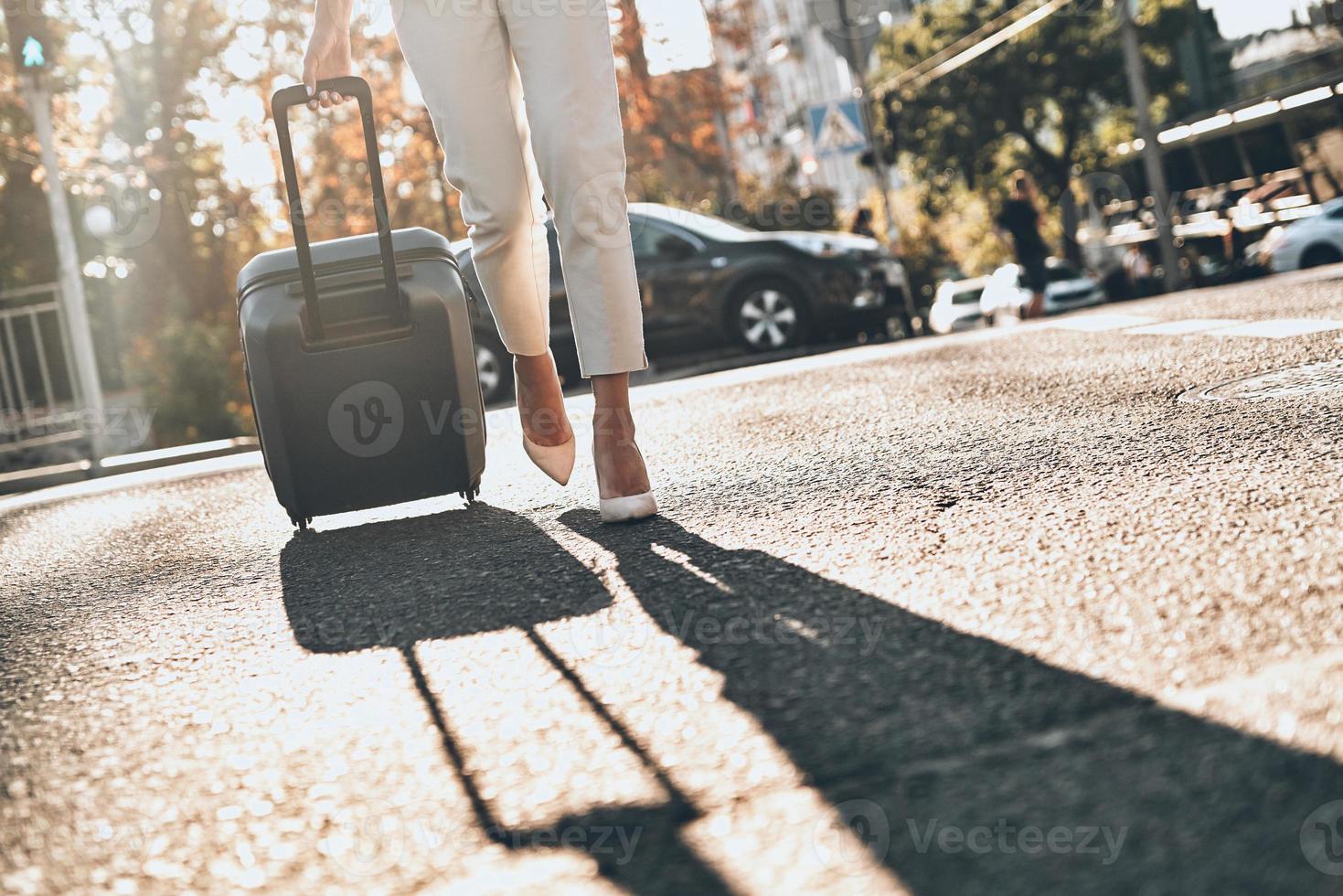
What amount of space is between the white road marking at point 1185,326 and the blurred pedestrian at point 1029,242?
941 centimetres

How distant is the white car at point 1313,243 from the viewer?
21109mm

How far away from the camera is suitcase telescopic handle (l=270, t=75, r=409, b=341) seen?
333cm

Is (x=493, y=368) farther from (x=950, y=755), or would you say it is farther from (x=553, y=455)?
(x=950, y=755)

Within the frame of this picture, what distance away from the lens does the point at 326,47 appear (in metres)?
3.57

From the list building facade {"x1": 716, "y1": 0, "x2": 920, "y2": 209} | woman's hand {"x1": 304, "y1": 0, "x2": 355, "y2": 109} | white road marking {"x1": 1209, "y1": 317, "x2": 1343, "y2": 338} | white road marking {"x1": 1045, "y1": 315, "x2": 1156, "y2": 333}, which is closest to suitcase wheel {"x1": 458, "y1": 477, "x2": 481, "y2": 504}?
woman's hand {"x1": 304, "y1": 0, "x2": 355, "y2": 109}

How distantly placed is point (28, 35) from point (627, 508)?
1125 centimetres

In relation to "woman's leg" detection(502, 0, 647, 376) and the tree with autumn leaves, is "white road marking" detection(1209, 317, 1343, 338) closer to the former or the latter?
"woman's leg" detection(502, 0, 647, 376)

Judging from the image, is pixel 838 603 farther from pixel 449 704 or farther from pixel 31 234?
pixel 31 234

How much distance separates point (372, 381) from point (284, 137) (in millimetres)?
582

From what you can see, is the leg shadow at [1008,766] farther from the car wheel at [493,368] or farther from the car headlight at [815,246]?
the car headlight at [815,246]

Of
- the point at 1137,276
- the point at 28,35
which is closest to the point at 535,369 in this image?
the point at 28,35

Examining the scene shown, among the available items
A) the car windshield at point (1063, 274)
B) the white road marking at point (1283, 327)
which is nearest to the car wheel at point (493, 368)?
the white road marking at point (1283, 327)

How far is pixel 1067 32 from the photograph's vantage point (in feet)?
130

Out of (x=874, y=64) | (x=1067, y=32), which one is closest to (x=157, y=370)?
(x=1067, y=32)
